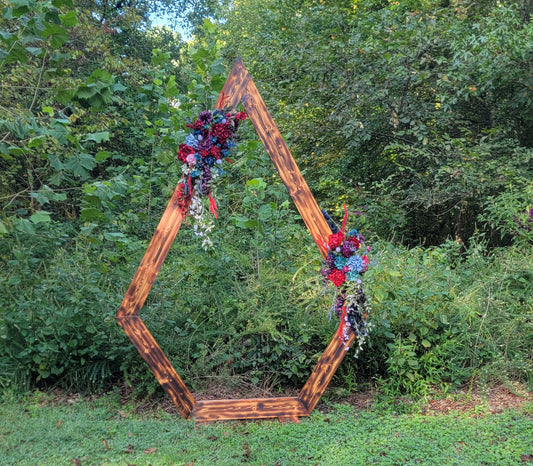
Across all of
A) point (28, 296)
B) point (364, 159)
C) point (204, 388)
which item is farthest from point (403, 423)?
point (364, 159)

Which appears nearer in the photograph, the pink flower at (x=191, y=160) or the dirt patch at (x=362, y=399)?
the pink flower at (x=191, y=160)

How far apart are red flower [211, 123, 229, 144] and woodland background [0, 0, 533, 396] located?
799 millimetres

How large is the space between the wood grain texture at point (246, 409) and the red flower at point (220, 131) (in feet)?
6.65

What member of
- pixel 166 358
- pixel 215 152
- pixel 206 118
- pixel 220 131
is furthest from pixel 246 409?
pixel 206 118

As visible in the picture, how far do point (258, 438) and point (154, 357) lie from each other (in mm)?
964

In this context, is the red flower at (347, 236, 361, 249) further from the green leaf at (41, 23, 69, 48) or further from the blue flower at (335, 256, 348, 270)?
the green leaf at (41, 23, 69, 48)

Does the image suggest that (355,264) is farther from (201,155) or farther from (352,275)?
(201,155)

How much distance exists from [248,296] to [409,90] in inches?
185

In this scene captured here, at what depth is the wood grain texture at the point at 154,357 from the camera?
3.80m

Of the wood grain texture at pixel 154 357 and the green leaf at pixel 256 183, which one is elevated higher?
the green leaf at pixel 256 183

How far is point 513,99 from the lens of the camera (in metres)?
7.39

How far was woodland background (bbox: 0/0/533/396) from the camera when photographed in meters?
4.28

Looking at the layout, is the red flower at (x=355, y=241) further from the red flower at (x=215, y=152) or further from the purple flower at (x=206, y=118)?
the purple flower at (x=206, y=118)

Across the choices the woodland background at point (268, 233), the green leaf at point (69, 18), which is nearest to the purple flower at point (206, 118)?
the woodland background at point (268, 233)
